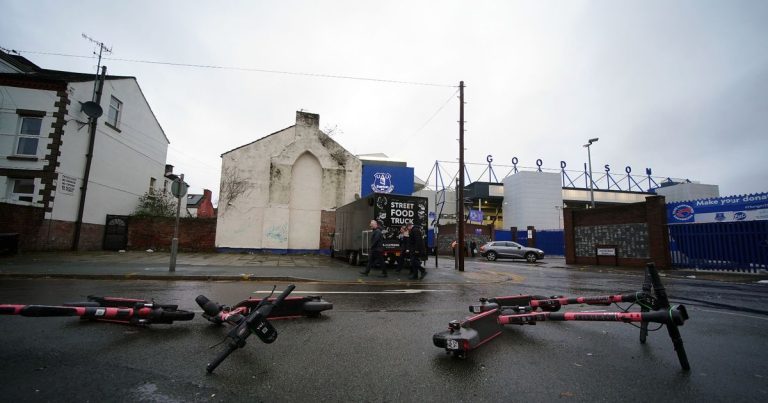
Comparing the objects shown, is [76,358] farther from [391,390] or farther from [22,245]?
[22,245]

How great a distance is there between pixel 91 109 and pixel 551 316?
930 inches

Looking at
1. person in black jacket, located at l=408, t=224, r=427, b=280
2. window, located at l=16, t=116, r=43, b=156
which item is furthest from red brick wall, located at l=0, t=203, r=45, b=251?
person in black jacket, located at l=408, t=224, r=427, b=280

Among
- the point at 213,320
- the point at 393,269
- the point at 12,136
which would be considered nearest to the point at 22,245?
the point at 12,136

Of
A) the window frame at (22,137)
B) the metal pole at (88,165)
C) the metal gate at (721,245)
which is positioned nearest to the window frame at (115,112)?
the metal pole at (88,165)

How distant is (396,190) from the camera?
1004 inches

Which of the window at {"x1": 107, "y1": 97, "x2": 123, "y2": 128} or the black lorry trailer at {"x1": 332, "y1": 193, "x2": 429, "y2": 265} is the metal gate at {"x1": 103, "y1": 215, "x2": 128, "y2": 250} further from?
the black lorry trailer at {"x1": 332, "y1": 193, "x2": 429, "y2": 265}

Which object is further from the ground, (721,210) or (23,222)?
(721,210)

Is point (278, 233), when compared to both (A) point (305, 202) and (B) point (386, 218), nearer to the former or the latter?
(A) point (305, 202)

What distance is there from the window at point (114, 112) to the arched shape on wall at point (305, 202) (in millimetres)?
10820

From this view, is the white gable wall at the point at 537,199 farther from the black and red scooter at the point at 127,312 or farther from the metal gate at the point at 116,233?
the black and red scooter at the point at 127,312

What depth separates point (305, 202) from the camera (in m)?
23.2

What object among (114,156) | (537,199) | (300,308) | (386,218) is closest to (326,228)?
(386,218)

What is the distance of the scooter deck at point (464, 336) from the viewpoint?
10.4 ft

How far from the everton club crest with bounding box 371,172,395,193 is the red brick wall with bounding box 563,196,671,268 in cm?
1197
